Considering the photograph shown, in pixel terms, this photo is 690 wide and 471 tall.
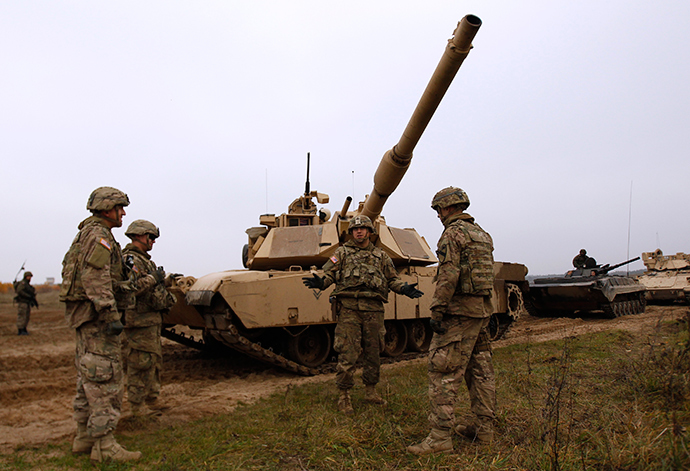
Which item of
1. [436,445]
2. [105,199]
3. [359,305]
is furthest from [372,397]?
[105,199]

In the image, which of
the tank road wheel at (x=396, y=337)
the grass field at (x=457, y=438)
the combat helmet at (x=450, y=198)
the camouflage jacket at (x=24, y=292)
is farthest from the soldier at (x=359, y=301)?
the camouflage jacket at (x=24, y=292)

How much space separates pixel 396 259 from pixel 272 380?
9.89 feet

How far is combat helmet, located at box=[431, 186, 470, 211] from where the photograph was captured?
3.95m

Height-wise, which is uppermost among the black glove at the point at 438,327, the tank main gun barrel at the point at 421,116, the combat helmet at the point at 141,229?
the tank main gun barrel at the point at 421,116

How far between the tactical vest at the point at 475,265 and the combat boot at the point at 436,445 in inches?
39.7

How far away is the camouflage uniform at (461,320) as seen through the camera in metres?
3.56

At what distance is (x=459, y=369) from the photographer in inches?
142

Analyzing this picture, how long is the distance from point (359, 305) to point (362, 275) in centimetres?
31

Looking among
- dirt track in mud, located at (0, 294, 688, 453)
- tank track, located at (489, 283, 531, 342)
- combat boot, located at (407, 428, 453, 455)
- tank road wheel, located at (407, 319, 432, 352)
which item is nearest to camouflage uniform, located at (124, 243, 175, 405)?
dirt track in mud, located at (0, 294, 688, 453)

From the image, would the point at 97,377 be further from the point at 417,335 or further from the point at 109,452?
the point at 417,335

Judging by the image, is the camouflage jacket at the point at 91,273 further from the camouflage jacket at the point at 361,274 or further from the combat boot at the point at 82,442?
the camouflage jacket at the point at 361,274

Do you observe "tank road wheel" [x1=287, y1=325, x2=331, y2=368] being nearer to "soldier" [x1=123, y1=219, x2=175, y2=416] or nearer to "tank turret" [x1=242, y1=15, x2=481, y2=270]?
"tank turret" [x1=242, y1=15, x2=481, y2=270]

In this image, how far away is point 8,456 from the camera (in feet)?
12.4

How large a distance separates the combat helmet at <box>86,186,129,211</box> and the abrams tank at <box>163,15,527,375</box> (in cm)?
283
